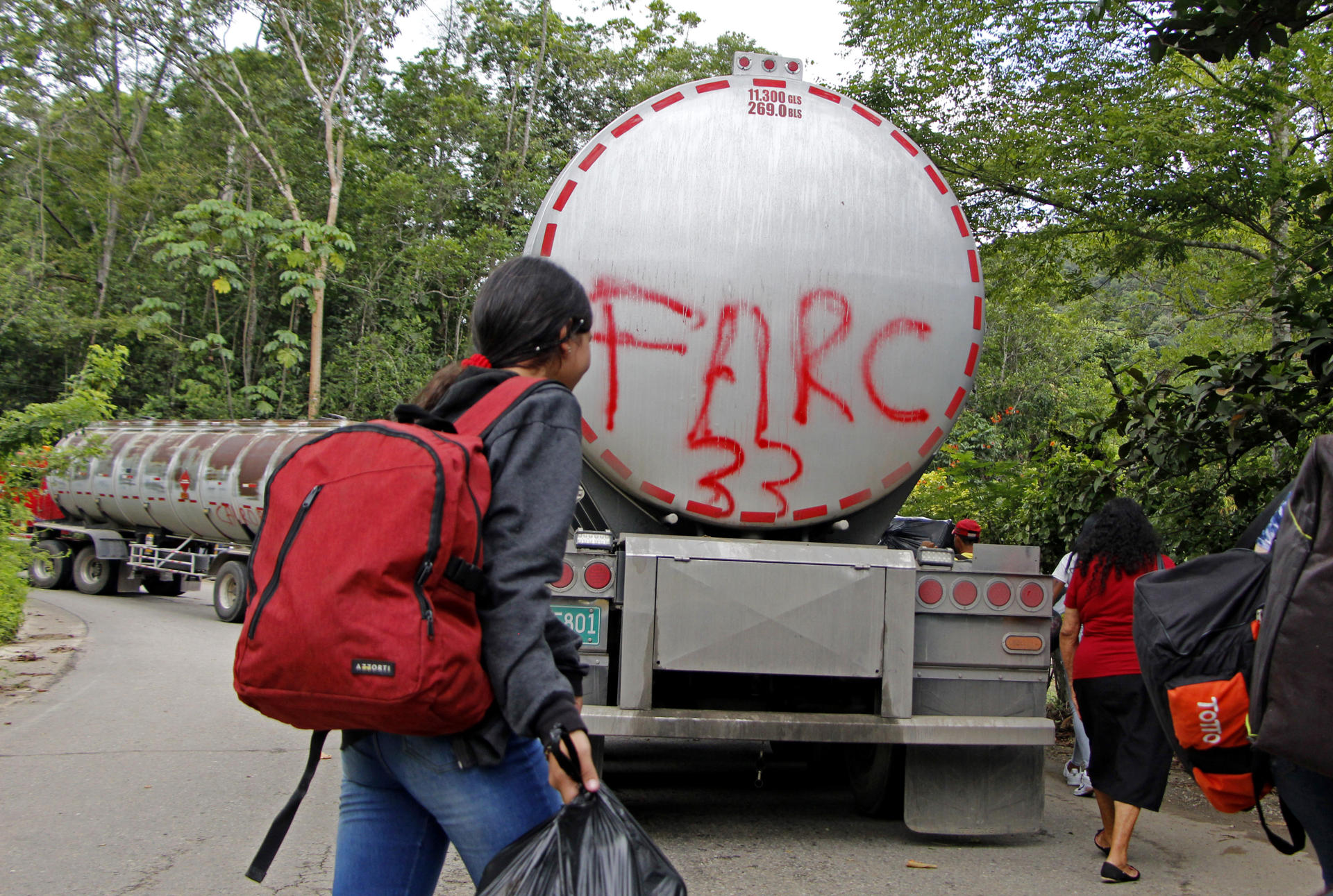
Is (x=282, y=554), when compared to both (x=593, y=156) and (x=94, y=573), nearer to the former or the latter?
(x=593, y=156)

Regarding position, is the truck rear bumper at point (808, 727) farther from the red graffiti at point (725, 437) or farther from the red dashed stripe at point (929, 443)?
the red dashed stripe at point (929, 443)

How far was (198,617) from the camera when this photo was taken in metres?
15.5

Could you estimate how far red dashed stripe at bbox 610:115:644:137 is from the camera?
4.49 m

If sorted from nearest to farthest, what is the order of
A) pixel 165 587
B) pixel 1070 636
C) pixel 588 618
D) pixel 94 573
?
pixel 588 618 < pixel 1070 636 < pixel 94 573 < pixel 165 587

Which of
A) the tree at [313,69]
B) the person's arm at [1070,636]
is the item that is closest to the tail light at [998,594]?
the person's arm at [1070,636]

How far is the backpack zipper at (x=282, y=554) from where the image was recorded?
1.79 metres

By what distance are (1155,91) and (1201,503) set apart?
4104mm

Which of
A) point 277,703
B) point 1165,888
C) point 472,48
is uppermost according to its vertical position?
point 472,48

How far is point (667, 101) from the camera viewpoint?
4574mm

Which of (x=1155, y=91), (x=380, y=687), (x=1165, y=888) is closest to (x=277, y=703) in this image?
(x=380, y=687)

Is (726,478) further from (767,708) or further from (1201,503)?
(1201,503)

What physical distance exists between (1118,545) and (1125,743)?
801 millimetres

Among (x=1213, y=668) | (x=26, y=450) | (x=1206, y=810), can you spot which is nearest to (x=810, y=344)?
(x=1213, y=668)

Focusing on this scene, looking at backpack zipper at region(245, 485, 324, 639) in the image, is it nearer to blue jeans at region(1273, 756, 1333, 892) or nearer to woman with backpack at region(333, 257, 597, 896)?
woman with backpack at region(333, 257, 597, 896)
